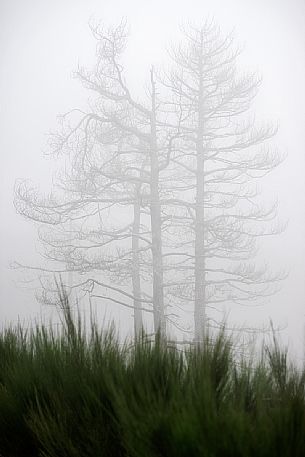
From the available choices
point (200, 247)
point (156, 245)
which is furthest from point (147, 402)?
point (200, 247)

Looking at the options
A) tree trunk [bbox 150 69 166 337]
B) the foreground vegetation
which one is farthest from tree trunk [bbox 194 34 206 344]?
the foreground vegetation

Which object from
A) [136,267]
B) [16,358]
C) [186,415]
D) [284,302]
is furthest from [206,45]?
[284,302]

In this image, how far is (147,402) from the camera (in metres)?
1.00

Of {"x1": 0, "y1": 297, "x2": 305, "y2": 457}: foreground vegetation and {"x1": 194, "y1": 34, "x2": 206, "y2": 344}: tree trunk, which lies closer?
{"x1": 0, "y1": 297, "x2": 305, "y2": 457}: foreground vegetation

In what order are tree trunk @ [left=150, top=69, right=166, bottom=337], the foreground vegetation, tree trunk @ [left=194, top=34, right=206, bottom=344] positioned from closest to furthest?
the foreground vegetation, tree trunk @ [left=150, top=69, right=166, bottom=337], tree trunk @ [left=194, top=34, right=206, bottom=344]

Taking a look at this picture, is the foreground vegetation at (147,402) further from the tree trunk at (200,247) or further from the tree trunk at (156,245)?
the tree trunk at (200,247)

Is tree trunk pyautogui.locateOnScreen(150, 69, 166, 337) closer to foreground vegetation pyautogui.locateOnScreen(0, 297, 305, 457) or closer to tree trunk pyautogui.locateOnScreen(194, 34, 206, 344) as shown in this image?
tree trunk pyautogui.locateOnScreen(194, 34, 206, 344)

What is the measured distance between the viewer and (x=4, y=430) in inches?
52.4

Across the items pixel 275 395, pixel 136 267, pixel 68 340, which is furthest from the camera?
pixel 136 267

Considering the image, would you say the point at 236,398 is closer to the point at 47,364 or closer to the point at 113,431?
the point at 113,431

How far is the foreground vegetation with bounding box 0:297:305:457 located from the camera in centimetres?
83

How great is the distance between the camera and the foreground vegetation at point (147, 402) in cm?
83

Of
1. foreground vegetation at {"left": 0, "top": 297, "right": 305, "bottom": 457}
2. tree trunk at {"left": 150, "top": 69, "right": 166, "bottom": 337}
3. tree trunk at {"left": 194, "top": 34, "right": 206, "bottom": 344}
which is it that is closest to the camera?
foreground vegetation at {"left": 0, "top": 297, "right": 305, "bottom": 457}

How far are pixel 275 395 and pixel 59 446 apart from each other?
0.53 meters
